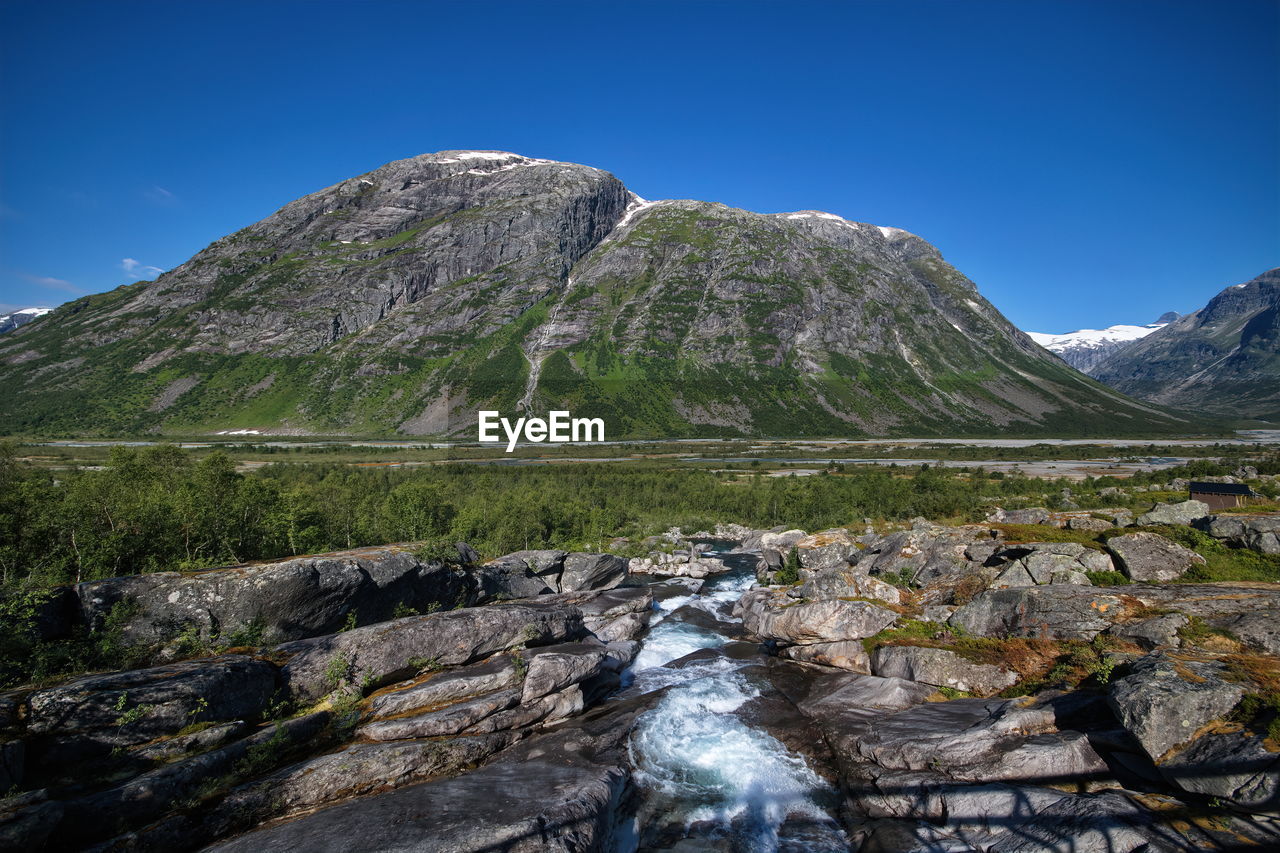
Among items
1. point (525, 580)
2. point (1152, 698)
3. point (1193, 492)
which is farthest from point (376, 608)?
point (1193, 492)

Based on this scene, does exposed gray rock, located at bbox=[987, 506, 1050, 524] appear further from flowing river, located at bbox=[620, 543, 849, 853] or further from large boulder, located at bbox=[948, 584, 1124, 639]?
flowing river, located at bbox=[620, 543, 849, 853]

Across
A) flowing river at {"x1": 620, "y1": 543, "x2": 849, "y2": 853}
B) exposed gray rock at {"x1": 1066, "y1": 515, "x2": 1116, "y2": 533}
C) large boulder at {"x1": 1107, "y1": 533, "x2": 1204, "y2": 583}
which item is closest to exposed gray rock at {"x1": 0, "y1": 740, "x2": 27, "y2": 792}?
flowing river at {"x1": 620, "y1": 543, "x2": 849, "y2": 853}

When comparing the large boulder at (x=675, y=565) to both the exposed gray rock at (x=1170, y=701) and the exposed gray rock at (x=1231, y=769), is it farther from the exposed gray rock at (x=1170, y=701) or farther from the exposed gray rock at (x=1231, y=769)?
the exposed gray rock at (x=1231, y=769)

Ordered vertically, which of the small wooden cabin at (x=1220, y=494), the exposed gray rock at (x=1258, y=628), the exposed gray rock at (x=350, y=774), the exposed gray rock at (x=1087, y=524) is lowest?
the exposed gray rock at (x=350, y=774)

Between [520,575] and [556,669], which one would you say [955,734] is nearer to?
[556,669]

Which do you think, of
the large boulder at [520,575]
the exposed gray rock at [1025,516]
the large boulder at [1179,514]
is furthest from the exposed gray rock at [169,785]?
the exposed gray rock at [1025,516]

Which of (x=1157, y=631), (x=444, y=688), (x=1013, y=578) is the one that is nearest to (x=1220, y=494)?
(x=1013, y=578)

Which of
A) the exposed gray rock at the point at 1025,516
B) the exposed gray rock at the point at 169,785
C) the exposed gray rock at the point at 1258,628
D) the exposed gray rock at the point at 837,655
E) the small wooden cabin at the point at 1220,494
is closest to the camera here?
the exposed gray rock at the point at 169,785
